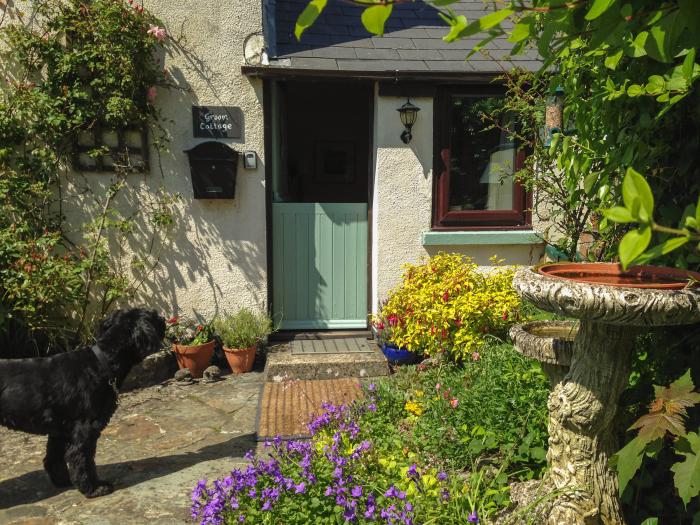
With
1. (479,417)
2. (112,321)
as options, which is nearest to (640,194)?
(479,417)

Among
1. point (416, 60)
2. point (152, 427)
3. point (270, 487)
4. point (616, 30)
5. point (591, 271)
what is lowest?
point (152, 427)

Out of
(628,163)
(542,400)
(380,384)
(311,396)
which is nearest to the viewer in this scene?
(628,163)

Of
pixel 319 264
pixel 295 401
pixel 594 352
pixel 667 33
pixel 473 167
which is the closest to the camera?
pixel 667 33

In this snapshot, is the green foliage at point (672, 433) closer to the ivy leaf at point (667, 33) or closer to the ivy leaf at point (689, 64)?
the ivy leaf at point (689, 64)

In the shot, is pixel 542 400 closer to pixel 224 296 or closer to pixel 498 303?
pixel 498 303

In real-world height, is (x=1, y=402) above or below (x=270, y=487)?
above

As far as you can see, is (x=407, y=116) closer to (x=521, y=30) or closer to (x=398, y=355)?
(x=398, y=355)

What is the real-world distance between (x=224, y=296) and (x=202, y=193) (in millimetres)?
1182

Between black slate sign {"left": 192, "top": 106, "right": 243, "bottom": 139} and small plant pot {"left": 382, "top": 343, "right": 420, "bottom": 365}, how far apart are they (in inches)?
112

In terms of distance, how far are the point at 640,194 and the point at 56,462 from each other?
3.95m

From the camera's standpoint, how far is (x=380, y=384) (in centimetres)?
427

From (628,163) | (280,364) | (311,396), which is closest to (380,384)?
(311,396)

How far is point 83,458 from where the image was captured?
3.40 meters

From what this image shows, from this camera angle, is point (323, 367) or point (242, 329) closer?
point (323, 367)
